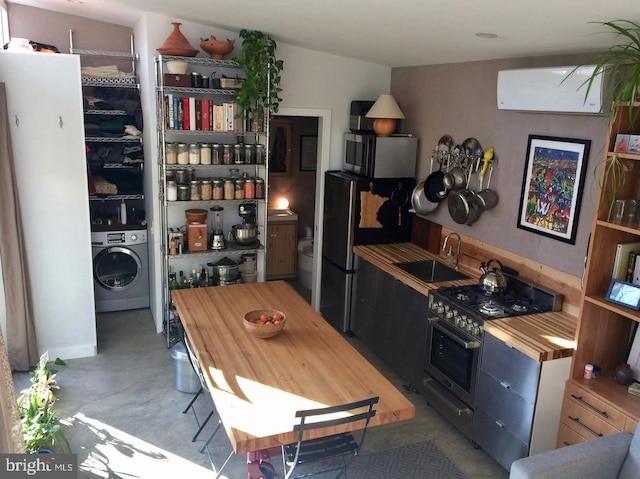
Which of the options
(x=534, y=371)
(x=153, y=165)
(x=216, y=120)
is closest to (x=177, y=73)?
(x=216, y=120)

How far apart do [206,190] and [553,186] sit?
273 cm

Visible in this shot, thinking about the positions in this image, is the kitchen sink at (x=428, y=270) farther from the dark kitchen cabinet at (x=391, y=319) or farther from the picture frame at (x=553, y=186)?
the picture frame at (x=553, y=186)

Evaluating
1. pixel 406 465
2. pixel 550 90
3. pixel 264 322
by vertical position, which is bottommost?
pixel 406 465

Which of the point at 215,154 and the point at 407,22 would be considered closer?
the point at 407,22

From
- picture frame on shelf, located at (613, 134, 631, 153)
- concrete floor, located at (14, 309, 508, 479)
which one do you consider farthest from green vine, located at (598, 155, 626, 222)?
concrete floor, located at (14, 309, 508, 479)

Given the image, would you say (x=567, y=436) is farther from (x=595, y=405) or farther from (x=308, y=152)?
(x=308, y=152)

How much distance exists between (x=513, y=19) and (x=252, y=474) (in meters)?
2.61

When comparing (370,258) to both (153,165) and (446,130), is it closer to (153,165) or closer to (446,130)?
(446,130)

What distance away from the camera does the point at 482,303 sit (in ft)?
12.0

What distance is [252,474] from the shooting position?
9.29 feet

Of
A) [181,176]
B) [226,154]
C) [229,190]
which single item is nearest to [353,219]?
[229,190]

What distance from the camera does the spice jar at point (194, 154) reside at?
15.4 feet

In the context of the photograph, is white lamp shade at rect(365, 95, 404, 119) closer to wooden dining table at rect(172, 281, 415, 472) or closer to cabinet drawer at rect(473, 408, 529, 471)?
wooden dining table at rect(172, 281, 415, 472)

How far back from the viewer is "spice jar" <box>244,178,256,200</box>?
4906 millimetres
